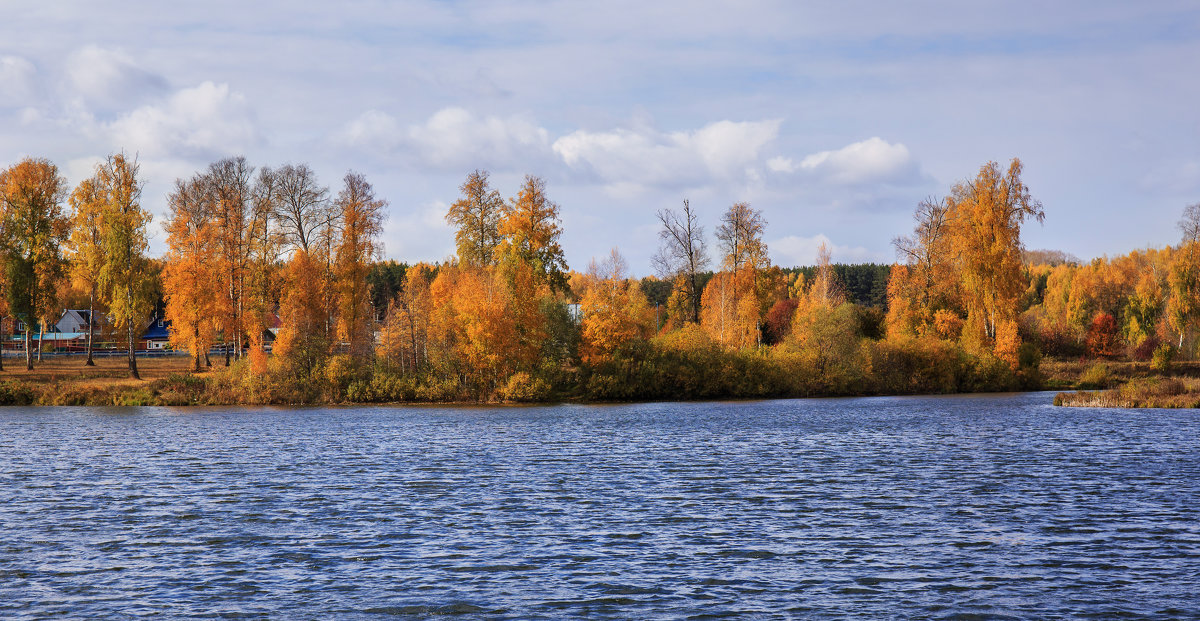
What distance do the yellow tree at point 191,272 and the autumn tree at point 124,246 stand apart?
2120mm

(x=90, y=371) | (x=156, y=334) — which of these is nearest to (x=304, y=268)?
(x=90, y=371)

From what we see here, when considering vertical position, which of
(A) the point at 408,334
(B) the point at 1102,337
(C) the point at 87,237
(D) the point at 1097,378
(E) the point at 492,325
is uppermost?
(C) the point at 87,237

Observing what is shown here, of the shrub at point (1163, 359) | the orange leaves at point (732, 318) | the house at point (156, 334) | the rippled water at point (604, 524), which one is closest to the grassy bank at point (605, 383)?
the shrub at point (1163, 359)

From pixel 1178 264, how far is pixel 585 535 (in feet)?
320

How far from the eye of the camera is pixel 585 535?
24172 mm

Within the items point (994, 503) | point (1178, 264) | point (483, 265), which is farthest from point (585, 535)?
point (1178, 264)

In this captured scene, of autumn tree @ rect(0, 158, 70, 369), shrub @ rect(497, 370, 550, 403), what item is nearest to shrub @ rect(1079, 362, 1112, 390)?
shrub @ rect(497, 370, 550, 403)

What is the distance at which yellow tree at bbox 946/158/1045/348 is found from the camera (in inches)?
3278

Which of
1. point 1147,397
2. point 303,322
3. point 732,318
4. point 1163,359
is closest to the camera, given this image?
point 1147,397

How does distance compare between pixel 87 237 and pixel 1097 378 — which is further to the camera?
pixel 1097 378

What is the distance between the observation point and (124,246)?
7638cm

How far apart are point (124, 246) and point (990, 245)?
7313cm

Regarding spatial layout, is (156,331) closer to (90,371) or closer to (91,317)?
(90,371)

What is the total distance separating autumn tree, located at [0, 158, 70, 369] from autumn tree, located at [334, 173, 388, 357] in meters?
23.7
